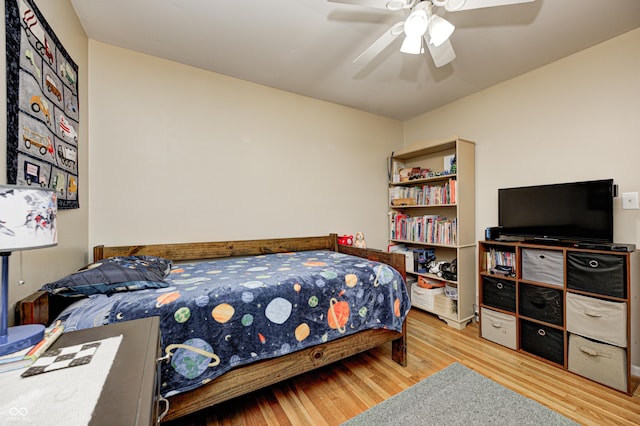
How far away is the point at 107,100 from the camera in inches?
78.7

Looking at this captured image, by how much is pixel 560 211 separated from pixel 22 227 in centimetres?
304

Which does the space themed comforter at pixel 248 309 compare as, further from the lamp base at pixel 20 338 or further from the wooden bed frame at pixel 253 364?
the lamp base at pixel 20 338

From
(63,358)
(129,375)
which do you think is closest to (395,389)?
(129,375)

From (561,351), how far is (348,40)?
280cm

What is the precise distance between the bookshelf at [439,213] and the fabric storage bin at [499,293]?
0.25 metres

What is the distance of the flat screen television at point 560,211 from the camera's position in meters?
1.86

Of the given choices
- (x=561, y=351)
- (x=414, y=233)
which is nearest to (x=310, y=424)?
(x=561, y=351)

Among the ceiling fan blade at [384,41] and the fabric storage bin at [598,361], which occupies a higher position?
the ceiling fan blade at [384,41]

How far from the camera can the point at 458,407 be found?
5.00ft

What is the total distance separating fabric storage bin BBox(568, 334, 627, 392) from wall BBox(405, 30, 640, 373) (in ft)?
0.83

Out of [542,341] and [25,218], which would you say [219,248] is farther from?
[542,341]

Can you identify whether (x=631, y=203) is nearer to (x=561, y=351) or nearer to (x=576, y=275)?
(x=576, y=275)

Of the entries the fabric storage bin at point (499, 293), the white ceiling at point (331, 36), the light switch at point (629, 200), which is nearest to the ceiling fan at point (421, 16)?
the white ceiling at point (331, 36)

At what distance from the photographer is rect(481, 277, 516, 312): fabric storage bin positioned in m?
2.21
